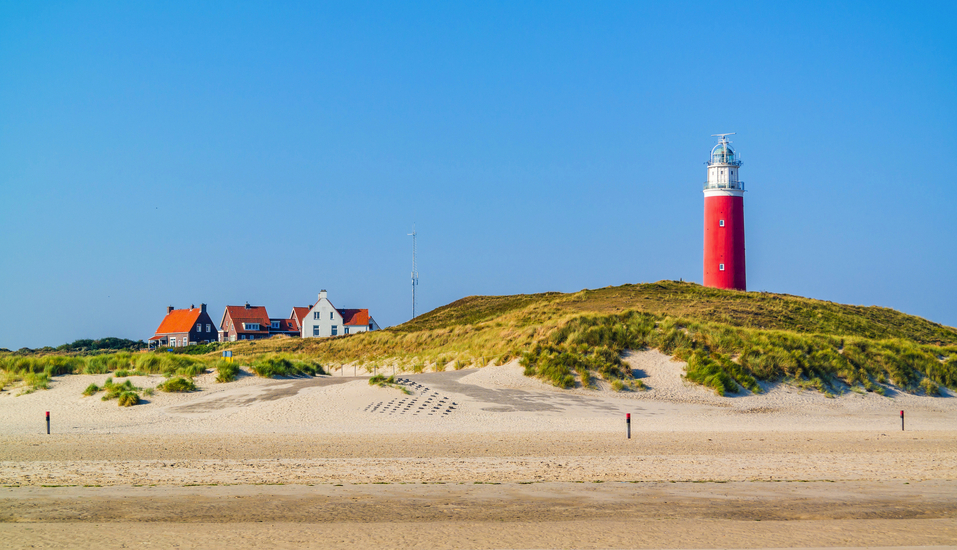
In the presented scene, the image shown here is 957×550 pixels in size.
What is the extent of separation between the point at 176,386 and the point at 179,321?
50402 millimetres

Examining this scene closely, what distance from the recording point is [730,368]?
24688mm

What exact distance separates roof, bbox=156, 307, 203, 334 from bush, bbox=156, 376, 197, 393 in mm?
46547

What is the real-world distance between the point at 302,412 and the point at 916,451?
14.5 meters

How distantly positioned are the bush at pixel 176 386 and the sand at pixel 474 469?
59 cm

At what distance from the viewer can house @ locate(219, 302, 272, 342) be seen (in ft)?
222

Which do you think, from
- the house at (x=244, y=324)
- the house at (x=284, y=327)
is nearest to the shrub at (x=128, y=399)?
the house at (x=244, y=324)

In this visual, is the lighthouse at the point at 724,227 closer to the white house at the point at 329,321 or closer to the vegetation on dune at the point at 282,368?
the vegetation on dune at the point at 282,368

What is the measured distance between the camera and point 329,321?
215 ft

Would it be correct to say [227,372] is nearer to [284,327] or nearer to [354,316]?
[354,316]

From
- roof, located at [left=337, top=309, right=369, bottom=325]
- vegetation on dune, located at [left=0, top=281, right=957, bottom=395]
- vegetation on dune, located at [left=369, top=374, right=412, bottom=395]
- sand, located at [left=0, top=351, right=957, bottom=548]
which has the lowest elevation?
sand, located at [left=0, top=351, right=957, bottom=548]

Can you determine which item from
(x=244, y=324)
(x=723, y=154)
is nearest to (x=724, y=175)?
(x=723, y=154)

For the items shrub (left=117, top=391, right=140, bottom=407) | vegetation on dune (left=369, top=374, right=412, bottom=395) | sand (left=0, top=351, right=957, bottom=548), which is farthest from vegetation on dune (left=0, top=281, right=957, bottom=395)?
vegetation on dune (left=369, top=374, right=412, bottom=395)

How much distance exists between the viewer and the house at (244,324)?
6775cm

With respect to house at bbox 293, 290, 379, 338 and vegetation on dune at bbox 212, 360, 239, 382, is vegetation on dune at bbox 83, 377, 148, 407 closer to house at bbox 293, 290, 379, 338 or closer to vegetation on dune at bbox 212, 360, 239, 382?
A: vegetation on dune at bbox 212, 360, 239, 382
